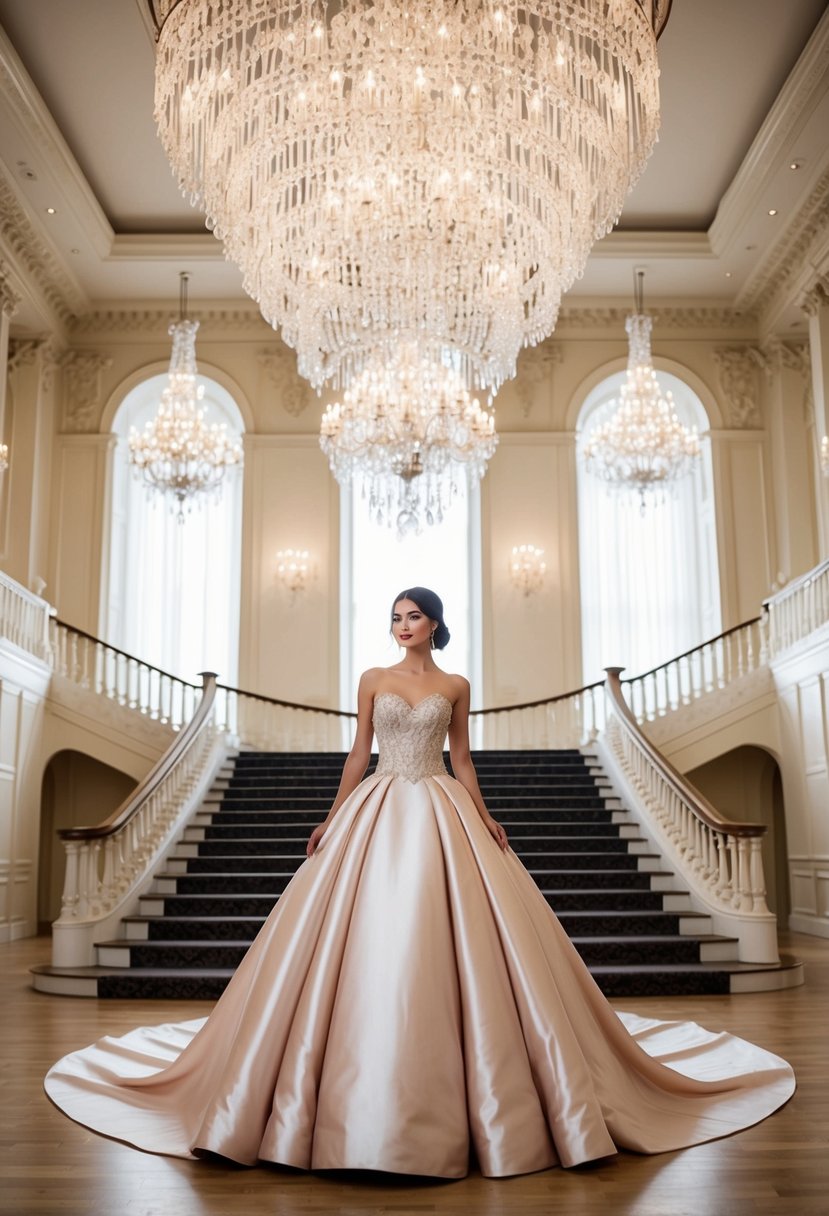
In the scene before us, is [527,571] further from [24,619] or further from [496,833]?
[496,833]

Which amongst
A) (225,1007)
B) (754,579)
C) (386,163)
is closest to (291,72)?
(386,163)

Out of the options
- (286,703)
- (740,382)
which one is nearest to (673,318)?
(740,382)

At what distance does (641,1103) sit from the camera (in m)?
3.54

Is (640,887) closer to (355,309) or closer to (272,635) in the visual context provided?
(355,309)

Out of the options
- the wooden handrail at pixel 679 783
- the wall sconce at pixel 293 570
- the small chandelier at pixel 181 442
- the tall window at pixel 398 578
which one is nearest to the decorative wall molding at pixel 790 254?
A: the tall window at pixel 398 578

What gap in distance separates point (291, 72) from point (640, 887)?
604cm

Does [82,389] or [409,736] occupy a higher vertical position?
[82,389]

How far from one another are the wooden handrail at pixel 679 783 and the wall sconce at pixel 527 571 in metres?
2.44

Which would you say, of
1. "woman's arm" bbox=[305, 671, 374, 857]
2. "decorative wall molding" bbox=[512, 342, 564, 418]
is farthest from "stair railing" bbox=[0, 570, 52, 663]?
"woman's arm" bbox=[305, 671, 374, 857]

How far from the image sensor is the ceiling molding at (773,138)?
31.5 ft

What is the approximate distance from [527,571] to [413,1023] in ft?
35.9

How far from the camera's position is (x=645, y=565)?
1467cm

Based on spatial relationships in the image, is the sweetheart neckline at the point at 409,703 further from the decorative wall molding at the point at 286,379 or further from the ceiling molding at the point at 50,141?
the decorative wall molding at the point at 286,379

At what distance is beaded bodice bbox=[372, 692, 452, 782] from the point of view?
371 centimetres
